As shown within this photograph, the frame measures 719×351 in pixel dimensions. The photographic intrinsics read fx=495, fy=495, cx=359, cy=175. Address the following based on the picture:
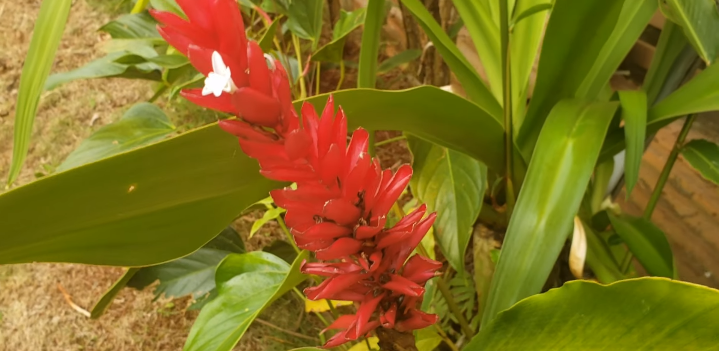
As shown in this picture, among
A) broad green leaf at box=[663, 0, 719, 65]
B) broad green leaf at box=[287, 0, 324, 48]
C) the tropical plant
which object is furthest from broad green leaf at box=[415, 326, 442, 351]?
broad green leaf at box=[287, 0, 324, 48]

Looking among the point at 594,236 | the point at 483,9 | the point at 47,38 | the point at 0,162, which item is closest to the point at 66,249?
the point at 47,38

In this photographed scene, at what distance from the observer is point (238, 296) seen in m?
0.47

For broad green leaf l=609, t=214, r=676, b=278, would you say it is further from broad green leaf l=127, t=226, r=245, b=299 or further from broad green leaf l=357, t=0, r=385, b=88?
broad green leaf l=127, t=226, r=245, b=299

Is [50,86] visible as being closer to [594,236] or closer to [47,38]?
[47,38]

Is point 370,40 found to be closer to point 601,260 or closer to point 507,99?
point 507,99

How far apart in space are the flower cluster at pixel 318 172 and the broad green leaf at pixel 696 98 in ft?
1.06

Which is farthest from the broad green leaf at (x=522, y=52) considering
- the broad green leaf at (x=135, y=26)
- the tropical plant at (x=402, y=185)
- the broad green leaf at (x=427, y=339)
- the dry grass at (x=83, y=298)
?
the broad green leaf at (x=135, y=26)

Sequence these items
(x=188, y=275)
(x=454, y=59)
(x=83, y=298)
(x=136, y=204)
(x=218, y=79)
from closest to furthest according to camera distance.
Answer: (x=218, y=79)
(x=136, y=204)
(x=454, y=59)
(x=188, y=275)
(x=83, y=298)

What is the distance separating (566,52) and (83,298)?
0.87 meters

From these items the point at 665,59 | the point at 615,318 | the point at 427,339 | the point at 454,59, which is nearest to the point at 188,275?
the point at 427,339

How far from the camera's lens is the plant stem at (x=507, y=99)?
17.0 inches

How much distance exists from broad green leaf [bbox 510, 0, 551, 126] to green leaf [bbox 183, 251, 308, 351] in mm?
316

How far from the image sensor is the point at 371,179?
240 mm

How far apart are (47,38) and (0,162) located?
3.32 ft
